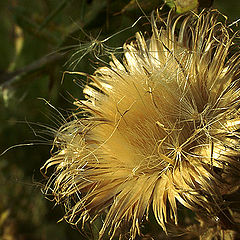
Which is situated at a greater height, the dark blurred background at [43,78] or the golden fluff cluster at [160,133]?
the dark blurred background at [43,78]

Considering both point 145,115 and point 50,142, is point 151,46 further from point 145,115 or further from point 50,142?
point 50,142

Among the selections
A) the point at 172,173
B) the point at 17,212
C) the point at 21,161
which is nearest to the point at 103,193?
the point at 172,173

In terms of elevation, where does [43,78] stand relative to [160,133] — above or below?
above

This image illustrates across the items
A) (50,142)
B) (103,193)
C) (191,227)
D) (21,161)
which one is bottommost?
(191,227)

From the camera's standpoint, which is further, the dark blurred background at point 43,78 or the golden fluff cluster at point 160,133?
the dark blurred background at point 43,78
